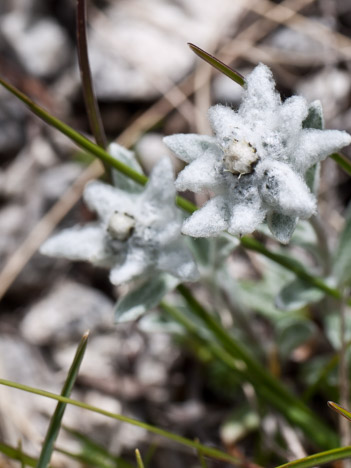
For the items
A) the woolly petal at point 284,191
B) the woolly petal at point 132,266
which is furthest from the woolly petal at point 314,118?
the woolly petal at point 132,266

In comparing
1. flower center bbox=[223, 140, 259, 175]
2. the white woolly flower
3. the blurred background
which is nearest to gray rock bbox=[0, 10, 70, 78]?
the blurred background

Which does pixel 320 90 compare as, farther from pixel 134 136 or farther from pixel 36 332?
pixel 36 332

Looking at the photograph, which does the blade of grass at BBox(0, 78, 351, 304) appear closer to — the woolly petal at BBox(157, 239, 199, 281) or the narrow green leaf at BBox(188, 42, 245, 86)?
the woolly petal at BBox(157, 239, 199, 281)

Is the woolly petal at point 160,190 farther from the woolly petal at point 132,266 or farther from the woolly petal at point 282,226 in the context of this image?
the woolly petal at point 282,226

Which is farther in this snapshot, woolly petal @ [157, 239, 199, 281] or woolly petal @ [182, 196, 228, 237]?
woolly petal @ [157, 239, 199, 281]

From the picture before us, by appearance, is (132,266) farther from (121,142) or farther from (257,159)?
(121,142)
